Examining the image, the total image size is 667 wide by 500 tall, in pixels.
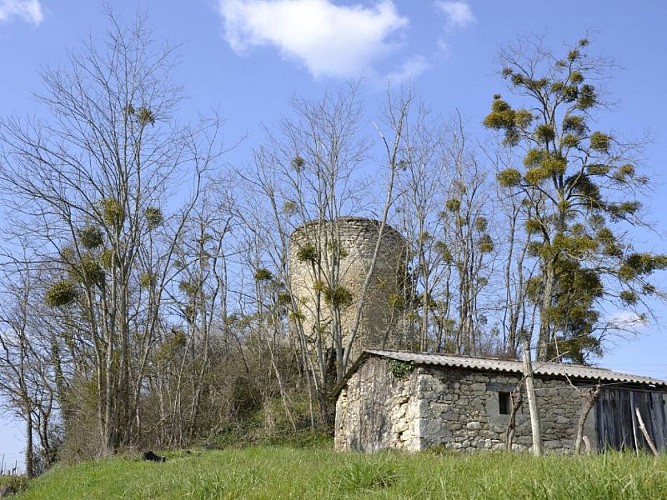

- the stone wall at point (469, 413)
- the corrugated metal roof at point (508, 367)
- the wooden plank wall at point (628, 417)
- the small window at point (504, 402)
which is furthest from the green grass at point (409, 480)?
the wooden plank wall at point (628, 417)

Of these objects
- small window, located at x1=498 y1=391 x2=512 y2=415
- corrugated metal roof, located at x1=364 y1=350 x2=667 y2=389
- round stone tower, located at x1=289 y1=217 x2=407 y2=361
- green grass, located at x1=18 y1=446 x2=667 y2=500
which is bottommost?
green grass, located at x1=18 y1=446 x2=667 y2=500

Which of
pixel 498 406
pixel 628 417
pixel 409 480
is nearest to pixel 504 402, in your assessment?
pixel 498 406

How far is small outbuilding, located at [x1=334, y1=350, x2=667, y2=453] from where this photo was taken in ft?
52.3

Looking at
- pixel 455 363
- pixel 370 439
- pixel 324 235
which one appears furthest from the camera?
pixel 324 235

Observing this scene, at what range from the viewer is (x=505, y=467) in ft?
23.4

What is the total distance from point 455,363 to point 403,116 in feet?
36.7

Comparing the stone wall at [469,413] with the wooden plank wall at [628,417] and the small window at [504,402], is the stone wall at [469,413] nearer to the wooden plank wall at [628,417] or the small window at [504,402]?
the small window at [504,402]

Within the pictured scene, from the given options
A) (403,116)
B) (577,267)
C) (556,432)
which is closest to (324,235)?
(403,116)

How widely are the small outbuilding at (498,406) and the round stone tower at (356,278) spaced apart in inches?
311

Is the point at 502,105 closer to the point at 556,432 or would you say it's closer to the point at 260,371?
the point at 556,432

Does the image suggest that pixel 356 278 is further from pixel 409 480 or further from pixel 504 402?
pixel 409 480

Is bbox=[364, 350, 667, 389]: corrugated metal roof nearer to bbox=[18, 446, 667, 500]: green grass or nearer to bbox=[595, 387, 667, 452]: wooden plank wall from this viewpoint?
bbox=[595, 387, 667, 452]: wooden plank wall

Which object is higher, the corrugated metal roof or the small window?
the corrugated metal roof

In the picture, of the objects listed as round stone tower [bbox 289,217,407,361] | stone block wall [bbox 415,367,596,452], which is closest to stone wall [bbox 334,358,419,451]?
stone block wall [bbox 415,367,596,452]
